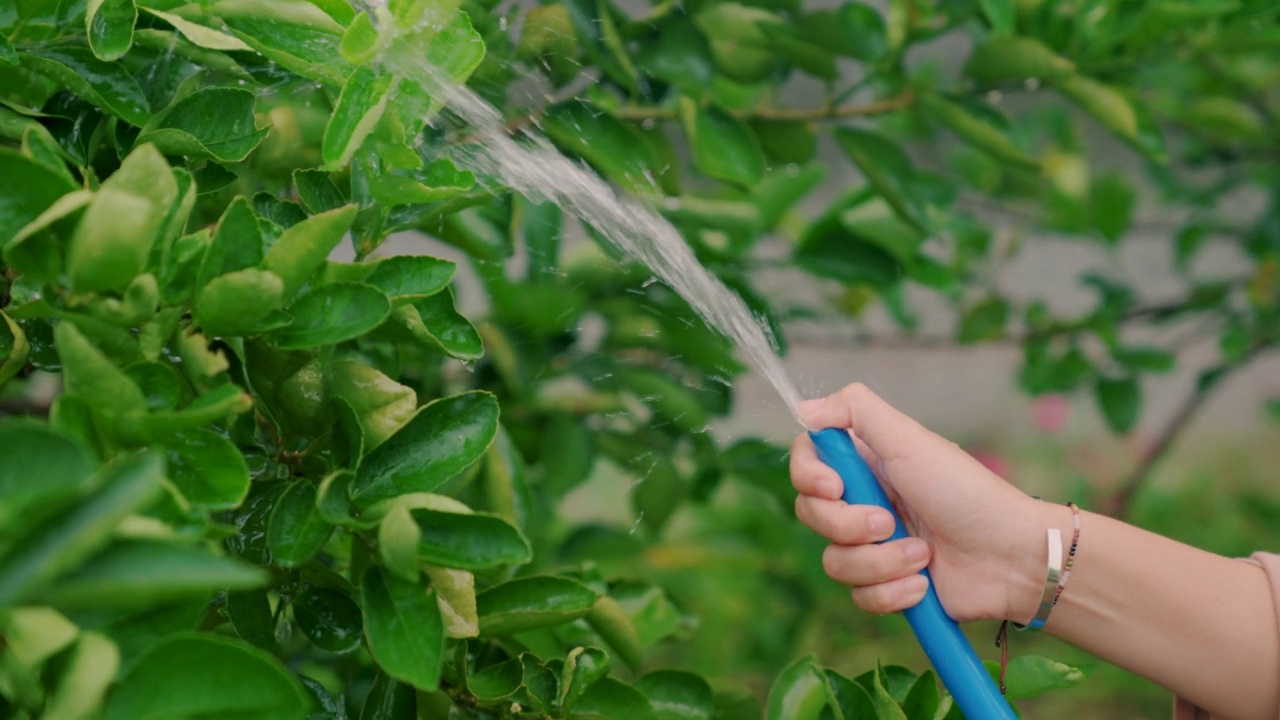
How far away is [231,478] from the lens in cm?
46

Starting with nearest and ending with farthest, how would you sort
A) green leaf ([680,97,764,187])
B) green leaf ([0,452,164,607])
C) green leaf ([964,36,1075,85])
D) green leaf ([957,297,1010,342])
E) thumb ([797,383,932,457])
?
1. green leaf ([0,452,164,607])
2. thumb ([797,383,932,457])
3. green leaf ([680,97,764,187])
4. green leaf ([964,36,1075,85])
5. green leaf ([957,297,1010,342])

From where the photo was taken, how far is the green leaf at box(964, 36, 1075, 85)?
1.00 m

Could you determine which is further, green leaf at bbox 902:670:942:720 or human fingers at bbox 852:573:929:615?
human fingers at bbox 852:573:929:615

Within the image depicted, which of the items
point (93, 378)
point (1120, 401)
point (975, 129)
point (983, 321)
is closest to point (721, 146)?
point (975, 129)

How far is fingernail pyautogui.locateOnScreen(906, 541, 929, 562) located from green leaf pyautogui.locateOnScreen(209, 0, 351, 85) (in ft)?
1.56

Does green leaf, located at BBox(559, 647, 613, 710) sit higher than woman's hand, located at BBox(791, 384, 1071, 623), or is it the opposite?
green leaf, located at BBox(559, 647, 613, 710)

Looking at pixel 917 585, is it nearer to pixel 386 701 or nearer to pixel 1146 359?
pixel 386 701

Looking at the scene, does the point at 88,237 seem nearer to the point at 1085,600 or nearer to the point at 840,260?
the point at 1085,600

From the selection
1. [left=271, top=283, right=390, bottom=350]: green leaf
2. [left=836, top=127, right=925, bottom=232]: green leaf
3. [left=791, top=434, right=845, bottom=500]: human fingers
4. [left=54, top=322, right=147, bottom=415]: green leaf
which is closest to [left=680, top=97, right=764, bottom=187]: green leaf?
[left=836, top=127, right=925, bottom=232]: green leaf

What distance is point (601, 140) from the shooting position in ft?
2.86

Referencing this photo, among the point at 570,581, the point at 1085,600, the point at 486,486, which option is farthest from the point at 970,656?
the point at 486,486

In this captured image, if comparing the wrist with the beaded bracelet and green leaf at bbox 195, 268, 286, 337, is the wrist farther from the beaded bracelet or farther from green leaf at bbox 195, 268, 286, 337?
green leaf at bbox 195, 268, 286, 337

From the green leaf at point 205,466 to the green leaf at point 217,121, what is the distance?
0.61 ft

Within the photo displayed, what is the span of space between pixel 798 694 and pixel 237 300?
42 cm
